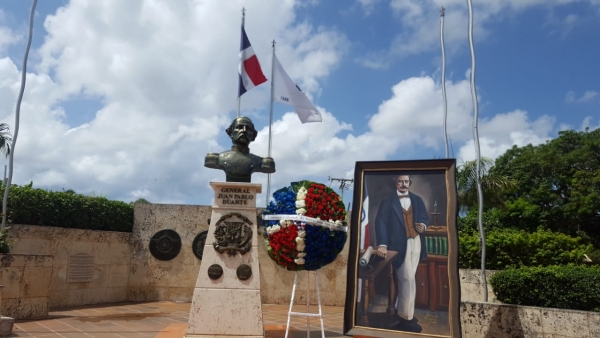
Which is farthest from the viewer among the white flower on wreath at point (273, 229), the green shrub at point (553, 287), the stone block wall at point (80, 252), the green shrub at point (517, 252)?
the stone block wall at point (80, 252)

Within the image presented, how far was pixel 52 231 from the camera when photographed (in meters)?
9.82

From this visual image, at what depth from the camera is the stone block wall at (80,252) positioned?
950 centimetres

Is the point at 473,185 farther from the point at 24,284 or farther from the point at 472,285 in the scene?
the point at 24,284

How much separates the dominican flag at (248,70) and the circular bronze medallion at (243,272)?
18.5 feet

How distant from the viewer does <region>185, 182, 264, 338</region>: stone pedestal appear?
575cm

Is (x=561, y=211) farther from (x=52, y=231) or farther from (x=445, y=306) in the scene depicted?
(x=52, y=231)

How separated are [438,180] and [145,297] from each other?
874 centimetres

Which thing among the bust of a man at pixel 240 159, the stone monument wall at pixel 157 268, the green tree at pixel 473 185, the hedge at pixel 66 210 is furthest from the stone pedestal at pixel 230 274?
the green tree at pixel 473 185

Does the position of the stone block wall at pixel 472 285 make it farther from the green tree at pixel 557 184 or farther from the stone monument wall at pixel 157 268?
the green tree at pixel 557 184

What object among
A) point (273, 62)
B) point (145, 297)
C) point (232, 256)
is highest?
point (273, 62)

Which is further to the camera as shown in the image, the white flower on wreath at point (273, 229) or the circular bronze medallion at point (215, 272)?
the circular bronze medallion at point (215, 272)

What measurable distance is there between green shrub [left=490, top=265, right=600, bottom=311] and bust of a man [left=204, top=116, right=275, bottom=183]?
3760 millimetres

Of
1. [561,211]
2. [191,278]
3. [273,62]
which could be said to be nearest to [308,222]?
[191,278]

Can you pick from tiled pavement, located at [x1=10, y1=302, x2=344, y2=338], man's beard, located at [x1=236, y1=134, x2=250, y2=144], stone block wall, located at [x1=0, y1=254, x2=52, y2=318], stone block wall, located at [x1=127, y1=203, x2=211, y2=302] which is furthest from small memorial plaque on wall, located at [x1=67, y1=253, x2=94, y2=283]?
man's beard, located at [x1=236, y1=134, x2=250, y2=144]
